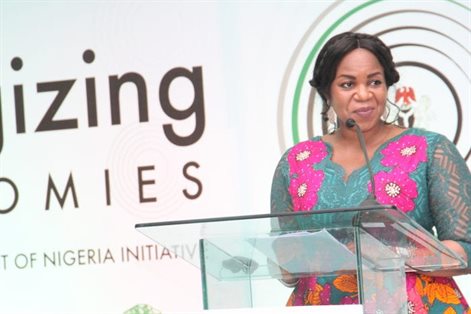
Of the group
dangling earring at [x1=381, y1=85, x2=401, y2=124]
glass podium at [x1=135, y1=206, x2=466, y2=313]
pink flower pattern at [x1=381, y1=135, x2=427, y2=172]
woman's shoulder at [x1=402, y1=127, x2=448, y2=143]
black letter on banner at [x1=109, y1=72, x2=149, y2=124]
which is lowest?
glass podium at [x1=135, y1=206, x2=466, y2=313]

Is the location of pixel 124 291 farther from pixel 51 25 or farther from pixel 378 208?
pixel 378 208

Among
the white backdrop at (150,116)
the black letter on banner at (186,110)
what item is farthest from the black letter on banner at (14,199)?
the black letter on banner at (186,110)

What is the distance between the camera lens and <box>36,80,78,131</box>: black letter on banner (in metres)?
4.76

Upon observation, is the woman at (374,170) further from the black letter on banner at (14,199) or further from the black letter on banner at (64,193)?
the black letter on banner at (14,199)

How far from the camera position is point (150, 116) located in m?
4.65

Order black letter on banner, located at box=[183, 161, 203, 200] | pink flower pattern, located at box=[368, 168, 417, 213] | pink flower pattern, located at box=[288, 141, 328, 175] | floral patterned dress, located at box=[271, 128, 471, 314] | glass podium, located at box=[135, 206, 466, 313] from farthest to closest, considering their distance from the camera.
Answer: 1. black letter on banner, located at box=[183, 161, 203, 200]
2. pink flower pattern, located at box=[288, 141, 328, 175]
3. pink flower pattern, located at box=[368, 168, 417, 213]
4. floral patterned dress, located at box=[271, 128, 471, 314]
5. glass podium, located at box=[135, 206, 466, 313]

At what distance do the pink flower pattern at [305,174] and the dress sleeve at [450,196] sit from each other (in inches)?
12.3

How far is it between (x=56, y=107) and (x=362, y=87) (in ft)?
7.21

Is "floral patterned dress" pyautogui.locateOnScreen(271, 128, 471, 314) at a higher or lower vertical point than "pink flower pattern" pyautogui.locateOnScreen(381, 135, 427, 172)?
lower

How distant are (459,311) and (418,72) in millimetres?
1767

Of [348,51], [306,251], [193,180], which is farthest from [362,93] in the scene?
[193,180]

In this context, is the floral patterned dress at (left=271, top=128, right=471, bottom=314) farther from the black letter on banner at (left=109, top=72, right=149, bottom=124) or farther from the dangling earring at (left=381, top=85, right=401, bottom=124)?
the black letter on banner at (left=109, top=72, right=149, bottom=124)

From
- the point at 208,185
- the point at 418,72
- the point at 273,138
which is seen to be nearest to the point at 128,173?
the point at 208,185

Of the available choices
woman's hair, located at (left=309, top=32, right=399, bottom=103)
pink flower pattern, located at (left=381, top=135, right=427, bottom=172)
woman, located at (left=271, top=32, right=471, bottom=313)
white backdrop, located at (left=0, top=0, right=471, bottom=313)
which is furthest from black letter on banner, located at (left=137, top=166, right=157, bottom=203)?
pink flower pattern, located at (left=381, top=135, right=427, bottom=172)
